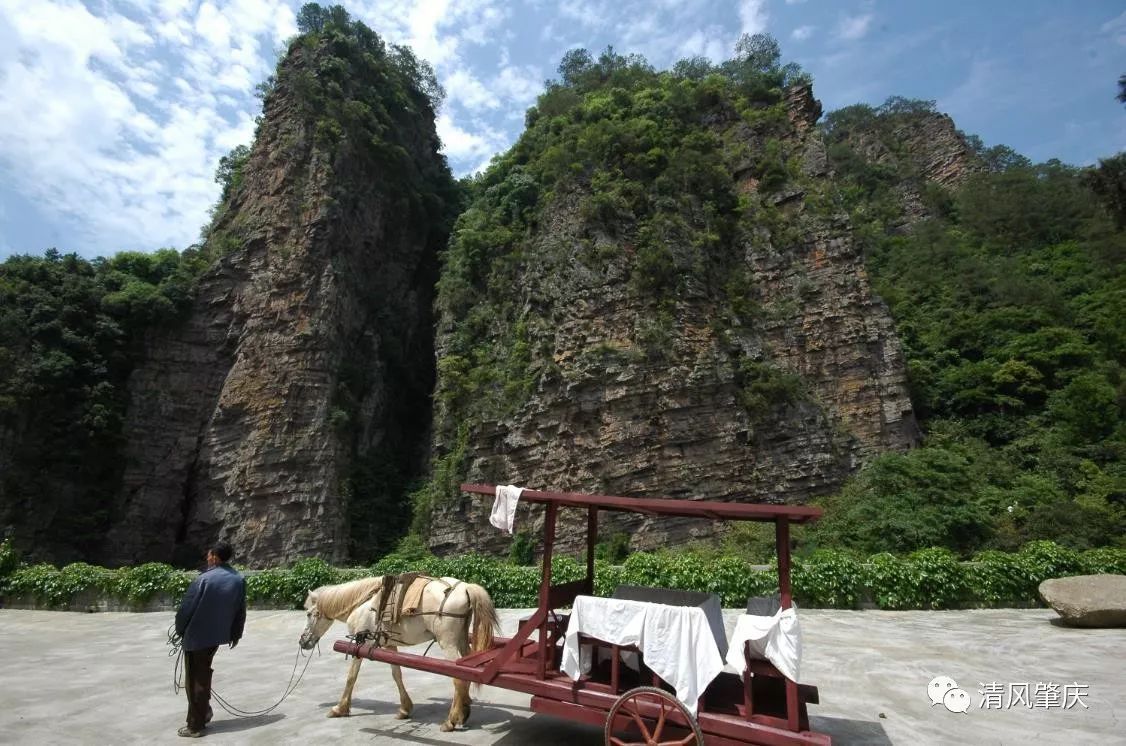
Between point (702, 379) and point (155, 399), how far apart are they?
2310cm

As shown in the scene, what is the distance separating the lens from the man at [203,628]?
5324 millimetres

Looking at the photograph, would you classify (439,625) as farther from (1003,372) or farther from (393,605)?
(1003,372)

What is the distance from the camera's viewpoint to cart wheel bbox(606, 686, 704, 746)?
13.5ft

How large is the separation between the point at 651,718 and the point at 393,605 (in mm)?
2884

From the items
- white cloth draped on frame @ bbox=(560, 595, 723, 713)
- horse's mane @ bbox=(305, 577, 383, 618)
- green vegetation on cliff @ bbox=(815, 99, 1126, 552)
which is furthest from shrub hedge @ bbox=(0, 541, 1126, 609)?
white cloth draped on frame @ bbox=(560, 595, 723, 713)

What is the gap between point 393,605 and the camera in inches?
234

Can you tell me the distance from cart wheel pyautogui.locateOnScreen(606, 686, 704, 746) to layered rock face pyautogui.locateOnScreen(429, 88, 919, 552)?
15.0m

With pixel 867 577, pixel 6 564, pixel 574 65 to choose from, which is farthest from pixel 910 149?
pixel 6 564

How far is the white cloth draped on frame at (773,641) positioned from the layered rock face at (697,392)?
49.6 feet

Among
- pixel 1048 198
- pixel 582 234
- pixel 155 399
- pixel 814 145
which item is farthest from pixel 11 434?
pixel 1048 198

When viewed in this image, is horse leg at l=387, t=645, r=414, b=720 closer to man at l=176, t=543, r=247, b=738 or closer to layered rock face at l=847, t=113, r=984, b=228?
man at l=176, t=543, r=247, b=738

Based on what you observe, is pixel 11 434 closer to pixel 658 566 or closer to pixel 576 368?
pixel 576 368

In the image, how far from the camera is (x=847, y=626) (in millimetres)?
9750

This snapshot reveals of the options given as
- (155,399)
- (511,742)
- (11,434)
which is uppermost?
(155,399)
